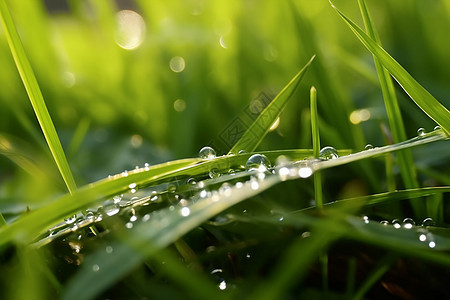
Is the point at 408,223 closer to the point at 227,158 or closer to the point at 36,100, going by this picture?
the point at 227,158

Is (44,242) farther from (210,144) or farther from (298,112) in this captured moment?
(298,112)

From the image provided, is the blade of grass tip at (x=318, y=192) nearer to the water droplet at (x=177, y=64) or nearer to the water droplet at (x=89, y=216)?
the water droplet at (x=89, y=216)

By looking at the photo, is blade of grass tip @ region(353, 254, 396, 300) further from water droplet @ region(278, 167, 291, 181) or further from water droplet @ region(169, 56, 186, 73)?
water droplet @ region(169, 56, 186, 73)

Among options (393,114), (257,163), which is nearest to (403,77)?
(393,114)

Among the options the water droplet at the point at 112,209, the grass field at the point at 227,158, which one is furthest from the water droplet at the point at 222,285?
the water droplet at the point at 112,209

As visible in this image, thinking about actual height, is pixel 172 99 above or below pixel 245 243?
above

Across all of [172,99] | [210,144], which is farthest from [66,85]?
[210,144]
